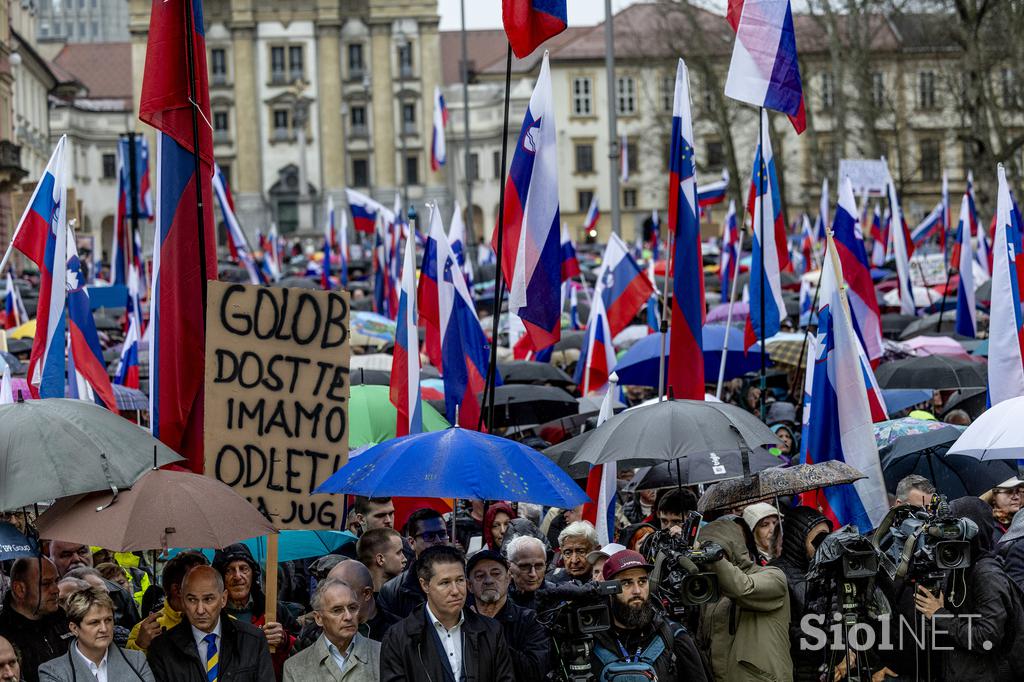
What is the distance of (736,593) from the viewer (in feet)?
23.8

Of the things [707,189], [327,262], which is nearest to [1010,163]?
[707,189]

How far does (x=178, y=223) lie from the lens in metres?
9.08

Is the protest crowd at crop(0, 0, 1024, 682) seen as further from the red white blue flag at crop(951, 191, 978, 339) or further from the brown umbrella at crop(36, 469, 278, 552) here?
the red white blue flag at crop(951, 191, 978, 339)

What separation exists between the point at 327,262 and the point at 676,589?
24.5 metres

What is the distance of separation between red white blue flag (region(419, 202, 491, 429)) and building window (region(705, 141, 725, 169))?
65.6m

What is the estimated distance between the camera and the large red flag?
28.9ft

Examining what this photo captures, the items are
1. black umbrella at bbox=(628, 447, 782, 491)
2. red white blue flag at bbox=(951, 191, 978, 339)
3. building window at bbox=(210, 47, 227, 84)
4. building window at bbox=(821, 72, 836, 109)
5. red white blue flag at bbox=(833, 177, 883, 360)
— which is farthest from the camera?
building window at bbox=(210, 47, 227, 84)

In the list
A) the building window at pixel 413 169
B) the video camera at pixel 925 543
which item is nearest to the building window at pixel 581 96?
the building window at pixel 413 169

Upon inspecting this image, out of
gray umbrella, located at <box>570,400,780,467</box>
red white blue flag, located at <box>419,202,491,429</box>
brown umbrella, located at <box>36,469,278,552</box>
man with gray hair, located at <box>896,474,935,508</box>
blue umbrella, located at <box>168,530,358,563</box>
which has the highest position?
red white blue flag, located at <box>419,202,491,429</box>

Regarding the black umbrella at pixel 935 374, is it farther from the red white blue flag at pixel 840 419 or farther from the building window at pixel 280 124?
the building window at pixel 280 124

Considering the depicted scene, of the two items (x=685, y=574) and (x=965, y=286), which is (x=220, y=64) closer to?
(x=965, y=286)

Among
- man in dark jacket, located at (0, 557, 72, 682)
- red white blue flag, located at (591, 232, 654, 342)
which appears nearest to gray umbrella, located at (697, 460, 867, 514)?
man in dark jacket, located at (0, 557, 72, 682)

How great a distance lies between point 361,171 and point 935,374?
73.7 meters

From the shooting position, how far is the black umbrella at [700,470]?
9.80 metres
